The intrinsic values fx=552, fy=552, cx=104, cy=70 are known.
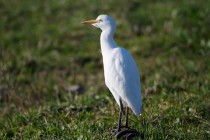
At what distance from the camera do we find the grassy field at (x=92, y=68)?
238 inches

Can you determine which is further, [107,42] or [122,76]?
[107,42]

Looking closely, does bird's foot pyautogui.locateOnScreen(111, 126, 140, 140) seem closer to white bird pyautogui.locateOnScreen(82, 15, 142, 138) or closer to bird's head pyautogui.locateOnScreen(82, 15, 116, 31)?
white bird pyautogui.locateOnScreen(82, 15, 142, 138)

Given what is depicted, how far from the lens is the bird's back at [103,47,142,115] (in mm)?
5324

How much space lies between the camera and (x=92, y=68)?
1044 centimetres

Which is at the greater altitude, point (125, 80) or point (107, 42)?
point (107, 42)

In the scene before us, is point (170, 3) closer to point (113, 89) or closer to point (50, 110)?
point (50, 110)

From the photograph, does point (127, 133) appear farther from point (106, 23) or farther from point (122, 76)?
point (106, 23)

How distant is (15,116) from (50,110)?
1.53 ft

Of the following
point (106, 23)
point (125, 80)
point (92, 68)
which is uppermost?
point (106, 23)

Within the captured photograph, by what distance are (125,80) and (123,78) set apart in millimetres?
33

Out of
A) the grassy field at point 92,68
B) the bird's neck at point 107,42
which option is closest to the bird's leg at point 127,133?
the grassy field at point 92,68

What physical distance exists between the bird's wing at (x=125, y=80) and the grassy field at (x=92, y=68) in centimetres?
40

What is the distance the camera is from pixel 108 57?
5.61 metres

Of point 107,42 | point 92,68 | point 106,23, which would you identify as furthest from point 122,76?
point 92,68
